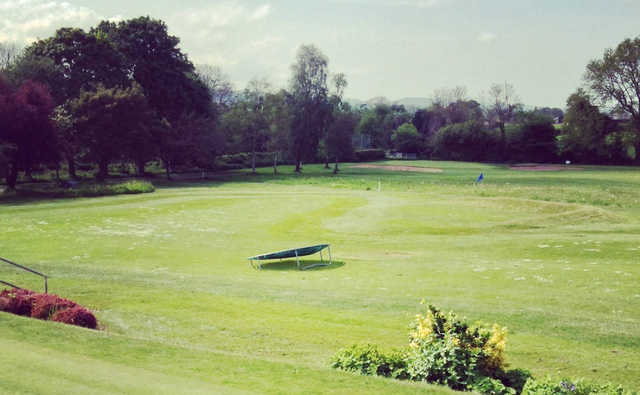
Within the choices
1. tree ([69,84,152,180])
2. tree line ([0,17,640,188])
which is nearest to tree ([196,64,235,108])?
tree line ([0,17,640,188])

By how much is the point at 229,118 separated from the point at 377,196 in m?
51.5

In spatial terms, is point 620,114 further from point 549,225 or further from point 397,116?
point 397,116

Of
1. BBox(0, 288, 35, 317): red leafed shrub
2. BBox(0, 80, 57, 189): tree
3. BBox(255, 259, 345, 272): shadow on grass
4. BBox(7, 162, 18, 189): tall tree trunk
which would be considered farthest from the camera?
BBox(7, 162, 18, 189): tall tree trunk

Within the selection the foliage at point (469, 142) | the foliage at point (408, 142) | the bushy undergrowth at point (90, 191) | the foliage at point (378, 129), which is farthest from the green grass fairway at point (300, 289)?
the foliage at point (378, 129)

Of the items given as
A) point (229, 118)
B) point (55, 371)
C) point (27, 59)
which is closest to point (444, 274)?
point (55, 371)

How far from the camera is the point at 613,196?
46.0 meters

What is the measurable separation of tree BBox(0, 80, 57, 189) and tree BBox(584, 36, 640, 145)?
290 feet

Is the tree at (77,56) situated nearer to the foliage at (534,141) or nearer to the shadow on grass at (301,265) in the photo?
the shadow on grass at (301,265)

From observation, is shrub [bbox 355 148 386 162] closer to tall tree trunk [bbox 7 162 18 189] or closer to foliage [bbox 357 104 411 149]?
foliage [bbox 357 104 411 149]

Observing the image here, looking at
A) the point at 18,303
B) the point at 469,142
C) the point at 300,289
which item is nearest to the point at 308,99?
the point at 469,142

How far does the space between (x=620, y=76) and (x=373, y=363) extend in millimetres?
100878

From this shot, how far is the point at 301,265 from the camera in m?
24.5

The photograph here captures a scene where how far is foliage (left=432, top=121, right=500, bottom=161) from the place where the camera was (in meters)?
122

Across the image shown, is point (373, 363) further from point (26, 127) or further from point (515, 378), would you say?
point (26, 127)
